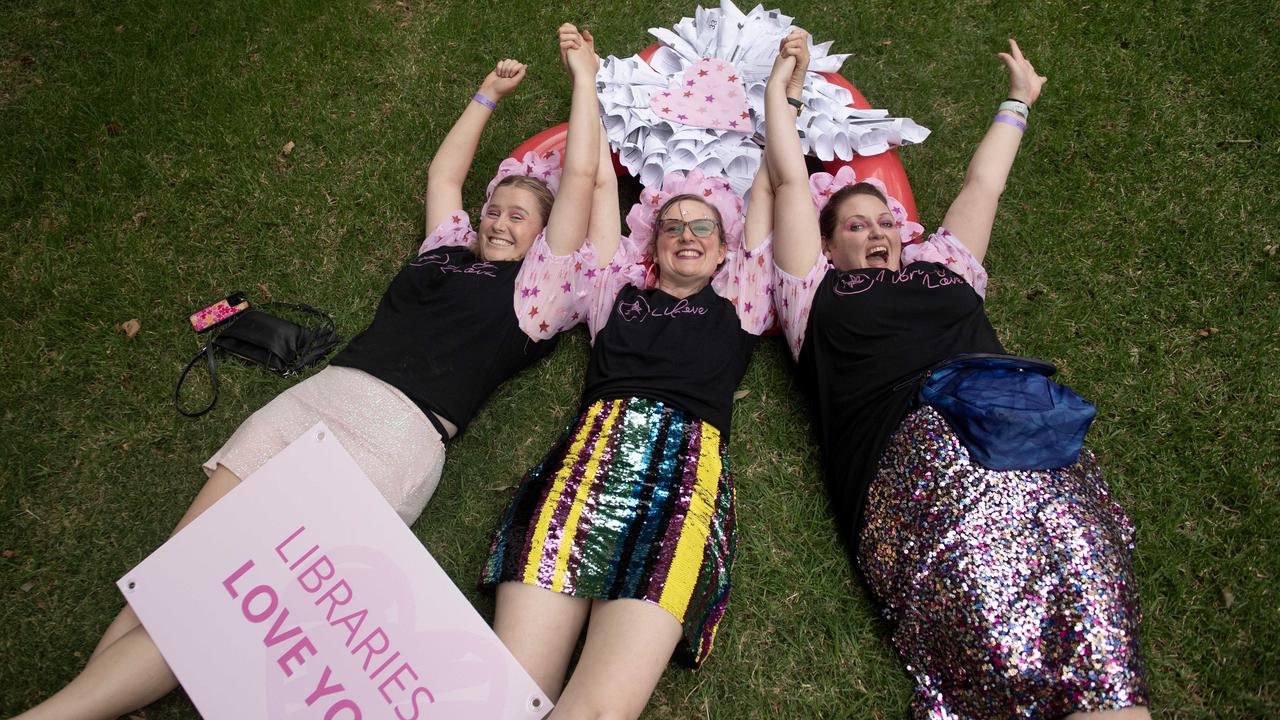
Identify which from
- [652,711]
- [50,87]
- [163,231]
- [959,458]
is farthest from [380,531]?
[50,87]

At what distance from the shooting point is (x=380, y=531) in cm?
256

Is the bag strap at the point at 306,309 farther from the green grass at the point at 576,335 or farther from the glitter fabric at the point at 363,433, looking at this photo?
the glitter fabric at the point at 363,433

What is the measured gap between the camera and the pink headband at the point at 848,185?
3371 millimetres

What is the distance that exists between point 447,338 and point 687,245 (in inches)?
42.1

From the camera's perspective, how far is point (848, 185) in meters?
3.39

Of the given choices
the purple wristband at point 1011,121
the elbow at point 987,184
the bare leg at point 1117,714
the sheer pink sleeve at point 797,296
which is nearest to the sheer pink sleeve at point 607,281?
the sheer pink sleeve at point 797,296

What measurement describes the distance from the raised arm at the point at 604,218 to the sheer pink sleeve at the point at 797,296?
2.38ft

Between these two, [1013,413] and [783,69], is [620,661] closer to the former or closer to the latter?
[1013,413]

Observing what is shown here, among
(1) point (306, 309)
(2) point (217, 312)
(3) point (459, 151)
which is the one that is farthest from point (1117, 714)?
(2) point (217, 312)

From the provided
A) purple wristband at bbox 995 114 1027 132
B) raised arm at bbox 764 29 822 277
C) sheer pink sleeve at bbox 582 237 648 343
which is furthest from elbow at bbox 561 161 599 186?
purple wristband at bbox 995 114 1027 132

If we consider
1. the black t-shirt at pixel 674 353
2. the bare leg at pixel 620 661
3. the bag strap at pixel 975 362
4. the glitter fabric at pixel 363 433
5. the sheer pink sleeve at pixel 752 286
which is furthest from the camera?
the sheer pink sleeve at pixel 752 286

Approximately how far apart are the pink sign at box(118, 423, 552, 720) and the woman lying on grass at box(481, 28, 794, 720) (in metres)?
0.19

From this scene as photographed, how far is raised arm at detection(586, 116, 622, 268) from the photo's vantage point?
324cm

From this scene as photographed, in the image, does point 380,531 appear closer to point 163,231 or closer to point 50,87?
point 163,231
